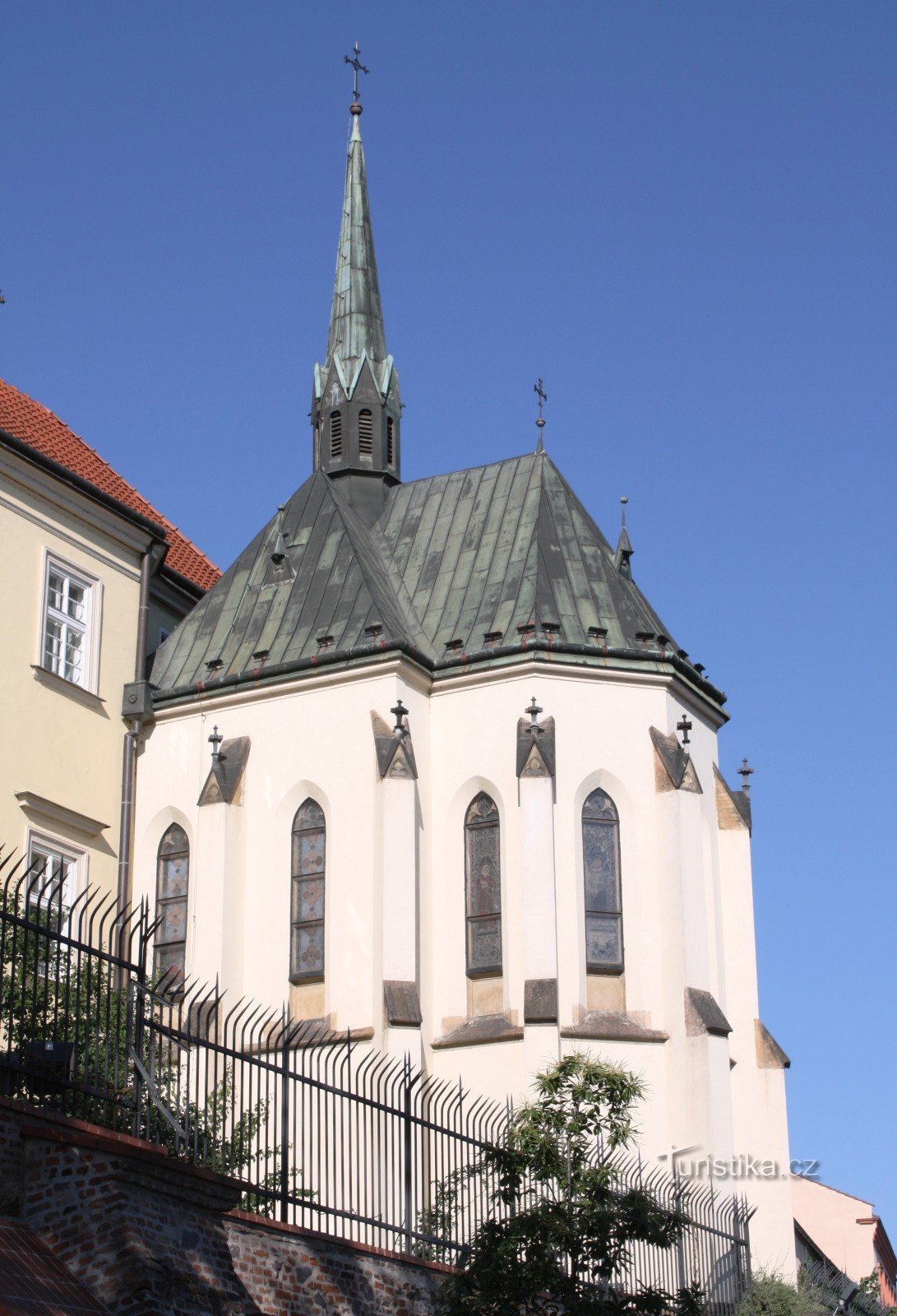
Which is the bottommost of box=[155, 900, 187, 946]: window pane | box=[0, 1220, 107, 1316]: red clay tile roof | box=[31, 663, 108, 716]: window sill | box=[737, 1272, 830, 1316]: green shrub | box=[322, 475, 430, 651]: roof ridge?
box=[737, 1272, 830, 1316]: green shrub

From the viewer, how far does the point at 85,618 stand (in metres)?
29.0

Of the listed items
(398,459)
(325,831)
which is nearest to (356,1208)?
(325,831)

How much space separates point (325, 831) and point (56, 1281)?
50.5 feet

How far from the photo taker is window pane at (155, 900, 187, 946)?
1109 inches

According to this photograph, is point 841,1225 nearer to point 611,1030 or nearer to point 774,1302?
point 611,1030

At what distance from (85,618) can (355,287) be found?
10317 millimetres

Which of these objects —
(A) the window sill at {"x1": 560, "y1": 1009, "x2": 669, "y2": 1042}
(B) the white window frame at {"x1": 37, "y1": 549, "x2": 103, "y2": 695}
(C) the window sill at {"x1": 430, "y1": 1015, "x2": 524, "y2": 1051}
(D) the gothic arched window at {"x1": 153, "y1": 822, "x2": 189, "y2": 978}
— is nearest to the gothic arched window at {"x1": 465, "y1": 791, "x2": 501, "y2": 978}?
(C) the window sill at {"x1": 430, "y1": 1015, "x2": 524, "y2": 1051}

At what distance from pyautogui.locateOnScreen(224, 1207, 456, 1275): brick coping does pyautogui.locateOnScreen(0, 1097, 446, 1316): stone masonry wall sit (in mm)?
154

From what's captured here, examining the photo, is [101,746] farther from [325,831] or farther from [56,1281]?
[56,1281]

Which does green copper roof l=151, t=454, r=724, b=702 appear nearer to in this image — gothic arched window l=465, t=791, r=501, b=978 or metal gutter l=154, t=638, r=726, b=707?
metal gutter l=154, t=638, r=726, b=707

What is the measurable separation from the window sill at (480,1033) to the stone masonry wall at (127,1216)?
38.6ft

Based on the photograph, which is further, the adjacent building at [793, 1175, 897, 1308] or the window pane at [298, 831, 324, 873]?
the adjacent building at [793, 1175, 897, 1308]

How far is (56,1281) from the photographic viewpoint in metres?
12.3

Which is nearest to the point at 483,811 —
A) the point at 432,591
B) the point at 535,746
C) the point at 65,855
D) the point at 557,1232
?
the point at 535,746
